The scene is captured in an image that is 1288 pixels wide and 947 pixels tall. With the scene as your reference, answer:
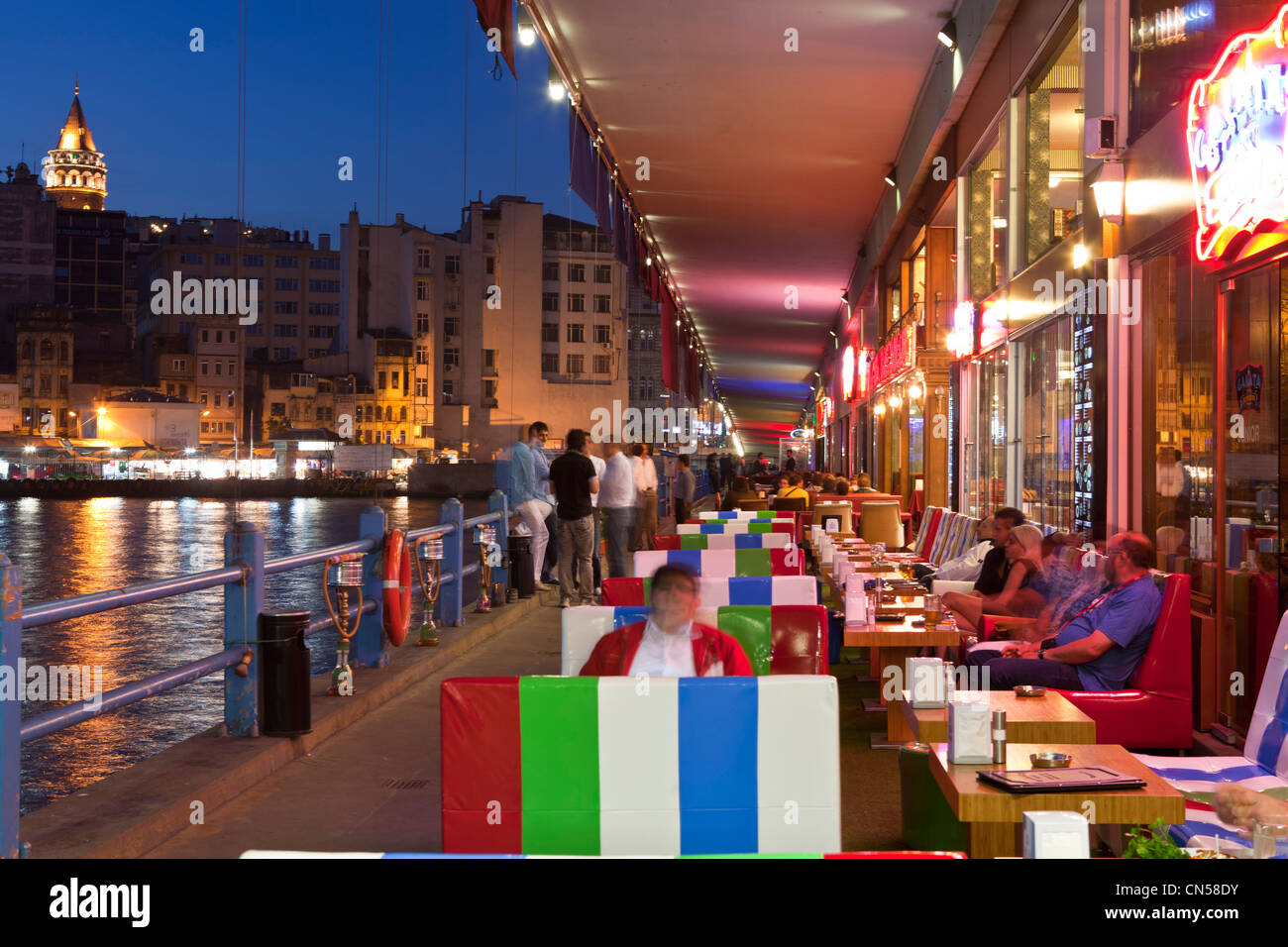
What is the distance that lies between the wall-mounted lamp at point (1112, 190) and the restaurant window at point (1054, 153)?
1784 millimetres

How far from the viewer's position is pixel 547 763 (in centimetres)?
351

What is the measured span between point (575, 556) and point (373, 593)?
5.35 metres

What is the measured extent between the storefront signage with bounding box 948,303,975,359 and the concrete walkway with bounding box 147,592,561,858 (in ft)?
29.6

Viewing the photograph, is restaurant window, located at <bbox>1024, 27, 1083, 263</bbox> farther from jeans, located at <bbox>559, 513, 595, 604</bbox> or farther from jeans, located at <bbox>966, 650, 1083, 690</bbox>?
jeans, located at <bbox>559, 513, 595, 604</bbox>

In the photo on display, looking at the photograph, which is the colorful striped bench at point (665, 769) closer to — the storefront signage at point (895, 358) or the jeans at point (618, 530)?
the jeans at point (618, 530)

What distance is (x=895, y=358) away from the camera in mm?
22078

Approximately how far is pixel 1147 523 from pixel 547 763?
19.5ft

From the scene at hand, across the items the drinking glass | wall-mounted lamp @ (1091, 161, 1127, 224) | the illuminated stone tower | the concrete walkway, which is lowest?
the concrete walkway

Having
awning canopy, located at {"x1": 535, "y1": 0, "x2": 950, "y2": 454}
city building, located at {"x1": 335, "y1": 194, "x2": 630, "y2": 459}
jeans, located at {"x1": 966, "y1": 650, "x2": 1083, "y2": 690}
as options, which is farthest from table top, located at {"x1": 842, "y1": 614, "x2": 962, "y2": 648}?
city building, located at {"x1": 335, "y1": 194, "x2": 630, "y2": 459}

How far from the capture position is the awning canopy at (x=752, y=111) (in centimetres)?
1449

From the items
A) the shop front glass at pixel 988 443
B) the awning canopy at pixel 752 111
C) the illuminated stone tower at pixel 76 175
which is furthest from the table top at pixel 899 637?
the illuminated stone tower at pixel 76 175

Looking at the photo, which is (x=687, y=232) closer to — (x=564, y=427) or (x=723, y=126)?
(x=723, y=126)

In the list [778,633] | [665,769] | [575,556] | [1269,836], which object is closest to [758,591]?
[778,633]

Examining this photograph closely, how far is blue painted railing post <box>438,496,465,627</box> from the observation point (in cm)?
1198
